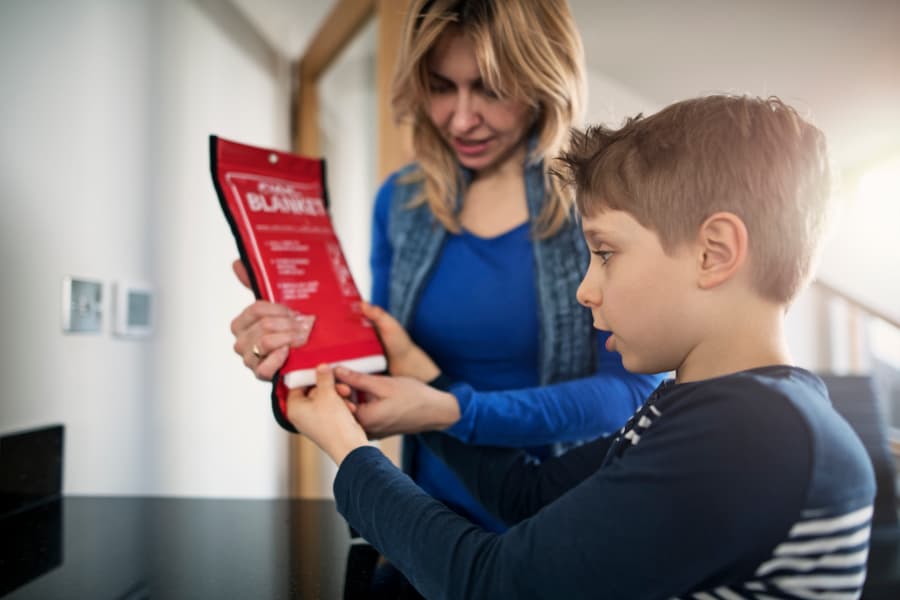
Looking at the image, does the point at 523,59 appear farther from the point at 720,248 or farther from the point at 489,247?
the point at 720,248

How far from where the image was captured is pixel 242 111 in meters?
1.65

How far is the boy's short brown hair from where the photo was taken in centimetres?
46

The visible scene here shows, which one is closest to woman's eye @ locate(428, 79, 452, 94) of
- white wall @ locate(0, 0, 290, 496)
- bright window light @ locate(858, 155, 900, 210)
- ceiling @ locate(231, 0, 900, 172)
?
ceiling @ locate(231, 0, 900, 172)

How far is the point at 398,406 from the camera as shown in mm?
726

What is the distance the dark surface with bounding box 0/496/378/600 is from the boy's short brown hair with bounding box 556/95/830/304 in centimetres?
45

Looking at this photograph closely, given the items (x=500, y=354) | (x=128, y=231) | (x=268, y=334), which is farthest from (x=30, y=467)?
(x=500, y=354)

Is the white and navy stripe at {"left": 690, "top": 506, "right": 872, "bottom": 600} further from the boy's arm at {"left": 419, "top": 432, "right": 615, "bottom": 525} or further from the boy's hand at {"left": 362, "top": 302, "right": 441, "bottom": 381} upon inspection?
the boy's hand at {"left": 362, "top": 302, "right": 441, "bottom": 381}

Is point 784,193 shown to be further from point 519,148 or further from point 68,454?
point 68,454

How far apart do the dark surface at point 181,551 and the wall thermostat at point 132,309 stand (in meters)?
0.31

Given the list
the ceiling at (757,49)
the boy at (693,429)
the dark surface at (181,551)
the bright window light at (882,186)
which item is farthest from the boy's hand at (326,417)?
the bright window light at (882,186)

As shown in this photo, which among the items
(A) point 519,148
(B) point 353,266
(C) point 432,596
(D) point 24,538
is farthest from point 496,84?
(B) point 353,266

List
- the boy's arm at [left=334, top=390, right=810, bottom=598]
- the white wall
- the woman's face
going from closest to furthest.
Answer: the boy's arm at [left=334, top=390, right=810, bottom=598] → the woman's face → the white wall

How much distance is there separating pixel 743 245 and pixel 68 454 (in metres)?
1.06

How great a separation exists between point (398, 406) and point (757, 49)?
1123 mm
